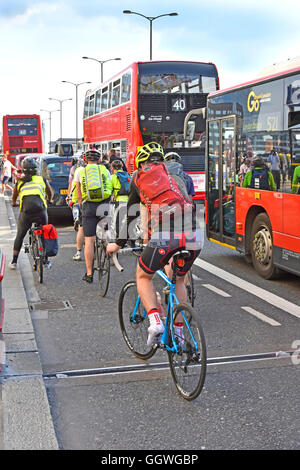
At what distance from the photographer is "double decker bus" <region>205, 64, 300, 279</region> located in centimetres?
830

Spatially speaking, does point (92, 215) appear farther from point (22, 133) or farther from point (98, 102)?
point (22, 133)

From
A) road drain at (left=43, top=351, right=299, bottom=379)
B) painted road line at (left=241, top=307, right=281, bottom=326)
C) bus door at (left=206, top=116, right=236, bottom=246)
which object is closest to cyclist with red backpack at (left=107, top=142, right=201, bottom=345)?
road drain at (left=43, top=351, right=299, bottom=379)

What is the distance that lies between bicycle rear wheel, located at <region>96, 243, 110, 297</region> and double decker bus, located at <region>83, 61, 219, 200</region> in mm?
9954

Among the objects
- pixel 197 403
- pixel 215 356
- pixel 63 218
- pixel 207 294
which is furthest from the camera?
pixel 63 218

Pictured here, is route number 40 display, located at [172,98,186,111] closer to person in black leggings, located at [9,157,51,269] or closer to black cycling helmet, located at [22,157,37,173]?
person in black leggings, located at [9,157,51,269]

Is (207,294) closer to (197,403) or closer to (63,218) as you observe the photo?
(197,403)

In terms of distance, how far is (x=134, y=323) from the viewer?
18.3ft

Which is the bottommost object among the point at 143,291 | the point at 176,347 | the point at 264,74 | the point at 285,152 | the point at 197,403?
the point at 197,403

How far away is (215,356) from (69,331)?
1622 millimetres

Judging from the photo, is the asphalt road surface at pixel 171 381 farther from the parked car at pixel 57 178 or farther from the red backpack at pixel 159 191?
the parked car at pixel 57 178

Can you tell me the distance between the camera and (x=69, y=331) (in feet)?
21.5

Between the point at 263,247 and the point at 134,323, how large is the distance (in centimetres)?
420

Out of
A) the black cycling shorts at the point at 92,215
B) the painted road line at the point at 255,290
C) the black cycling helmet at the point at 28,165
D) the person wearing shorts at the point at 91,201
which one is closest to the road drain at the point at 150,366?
the painted road line at the point at 255,290

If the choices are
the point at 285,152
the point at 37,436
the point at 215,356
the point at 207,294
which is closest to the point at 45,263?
the point at 207,294
